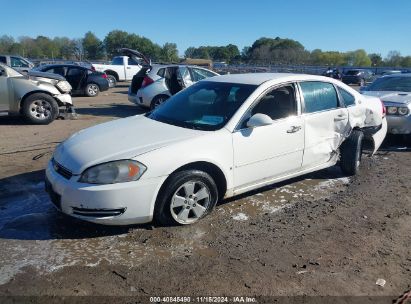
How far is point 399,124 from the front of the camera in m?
7.66

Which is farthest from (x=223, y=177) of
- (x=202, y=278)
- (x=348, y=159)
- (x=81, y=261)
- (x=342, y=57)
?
(x=342, y=57)

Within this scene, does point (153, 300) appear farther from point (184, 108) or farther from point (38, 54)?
point (38, 54)

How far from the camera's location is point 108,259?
3.42 meters

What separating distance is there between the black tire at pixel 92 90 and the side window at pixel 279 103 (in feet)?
43.7

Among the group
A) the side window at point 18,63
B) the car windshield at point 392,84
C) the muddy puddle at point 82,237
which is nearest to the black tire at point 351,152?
the muddy puddle at point 82,237

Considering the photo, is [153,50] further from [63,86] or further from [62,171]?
[62,171]

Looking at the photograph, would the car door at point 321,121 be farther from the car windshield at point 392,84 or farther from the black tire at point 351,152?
the car windshield at point 392,84

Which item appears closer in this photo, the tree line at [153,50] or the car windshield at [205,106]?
the car windshield at [205,106]

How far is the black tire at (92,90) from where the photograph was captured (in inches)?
659

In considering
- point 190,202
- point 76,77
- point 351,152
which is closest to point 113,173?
point 190,202

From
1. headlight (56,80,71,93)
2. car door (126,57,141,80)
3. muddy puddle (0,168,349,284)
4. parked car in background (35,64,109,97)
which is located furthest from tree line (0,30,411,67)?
muddy puddle (0,168,349,284)

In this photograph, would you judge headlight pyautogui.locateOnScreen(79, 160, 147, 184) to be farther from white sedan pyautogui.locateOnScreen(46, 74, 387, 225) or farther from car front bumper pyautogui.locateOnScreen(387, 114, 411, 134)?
car front bumper pyautogui.locateOnScreen(387, 114, 411, 134)

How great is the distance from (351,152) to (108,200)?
3.65 meters

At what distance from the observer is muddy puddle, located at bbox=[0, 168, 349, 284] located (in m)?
3.40
